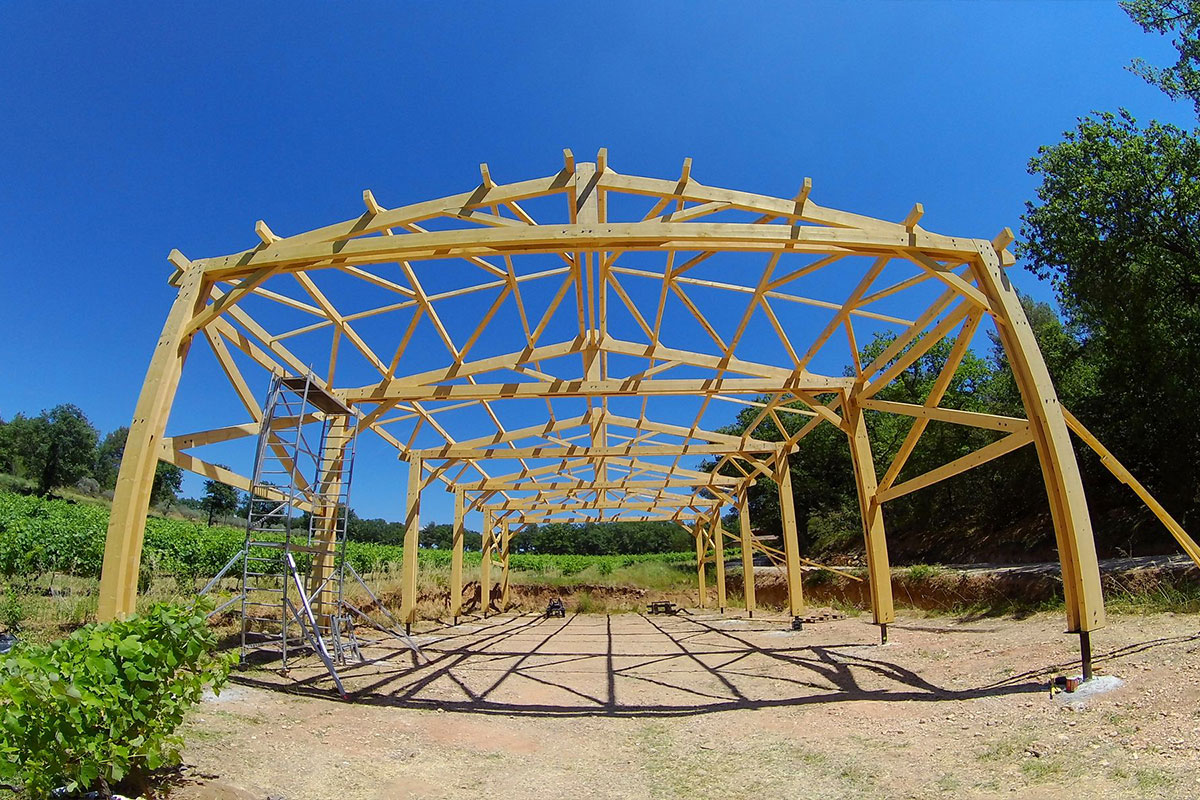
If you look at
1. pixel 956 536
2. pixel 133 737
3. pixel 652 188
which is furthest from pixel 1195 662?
pixel 956 536

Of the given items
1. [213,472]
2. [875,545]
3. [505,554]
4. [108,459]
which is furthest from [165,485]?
[875,545]

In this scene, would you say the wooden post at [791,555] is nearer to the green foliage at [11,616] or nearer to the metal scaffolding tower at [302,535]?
the metal scaffolding tower at [302,535]

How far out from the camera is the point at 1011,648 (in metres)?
8.26

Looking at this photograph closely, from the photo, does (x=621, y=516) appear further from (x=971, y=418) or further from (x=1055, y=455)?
(x=1055, y=455)

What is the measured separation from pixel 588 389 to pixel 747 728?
6.08 meters

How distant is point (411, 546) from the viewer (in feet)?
45.7

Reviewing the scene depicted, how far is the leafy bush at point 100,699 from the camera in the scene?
311cm

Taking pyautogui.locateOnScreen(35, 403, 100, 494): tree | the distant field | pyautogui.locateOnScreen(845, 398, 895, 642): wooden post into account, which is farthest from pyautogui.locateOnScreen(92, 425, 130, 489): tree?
pyautogui.locateOnScreen(845, 398, 895, 642): wooden post

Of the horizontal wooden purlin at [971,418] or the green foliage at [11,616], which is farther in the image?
the green foliage at [11,616]

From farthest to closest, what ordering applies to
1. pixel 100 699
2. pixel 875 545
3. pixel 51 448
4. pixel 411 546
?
pixel 51 448 < pixel 411 546 < pixel 875 545 < pixel 100 699

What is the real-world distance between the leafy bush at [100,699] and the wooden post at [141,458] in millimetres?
2712

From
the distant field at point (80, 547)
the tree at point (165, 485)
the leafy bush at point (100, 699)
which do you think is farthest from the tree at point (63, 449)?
the leafy bush at point (100, 699)

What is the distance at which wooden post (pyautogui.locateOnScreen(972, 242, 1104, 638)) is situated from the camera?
644cm

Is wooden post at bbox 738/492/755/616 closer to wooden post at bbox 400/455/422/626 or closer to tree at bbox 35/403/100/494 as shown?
wooden post at bbox 400/455/422/626
